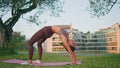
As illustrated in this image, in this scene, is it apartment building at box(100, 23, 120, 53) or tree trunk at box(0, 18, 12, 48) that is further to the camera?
apartment building at box(100, 23, 120, 53)

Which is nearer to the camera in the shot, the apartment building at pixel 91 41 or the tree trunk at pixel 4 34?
the tree trunk at pixel 4 34

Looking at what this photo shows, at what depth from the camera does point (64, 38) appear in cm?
1055

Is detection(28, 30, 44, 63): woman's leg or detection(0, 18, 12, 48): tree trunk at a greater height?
detection(0, 18, 12, 48): tree trunk

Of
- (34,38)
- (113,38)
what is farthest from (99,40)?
(34,38)

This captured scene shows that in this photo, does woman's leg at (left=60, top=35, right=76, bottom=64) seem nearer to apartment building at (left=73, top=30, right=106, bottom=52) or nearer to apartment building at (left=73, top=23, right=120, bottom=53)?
apartment building at (left=73, top=23, right=120, bottom=53)

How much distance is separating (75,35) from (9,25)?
3429 inches

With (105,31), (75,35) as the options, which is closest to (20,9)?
(75,35)

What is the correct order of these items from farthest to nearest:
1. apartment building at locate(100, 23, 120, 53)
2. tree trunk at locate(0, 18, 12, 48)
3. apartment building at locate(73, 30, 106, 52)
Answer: apartment building at locate(73, 30, 106, 52), apartment building at locate(100, 23, 120, 53), tree trunk at locate(0, 18, 12, 48)

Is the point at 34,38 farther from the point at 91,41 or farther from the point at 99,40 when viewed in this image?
the point at 91,41

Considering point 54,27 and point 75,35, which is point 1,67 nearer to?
point 54,27

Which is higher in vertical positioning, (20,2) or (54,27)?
(20,2)

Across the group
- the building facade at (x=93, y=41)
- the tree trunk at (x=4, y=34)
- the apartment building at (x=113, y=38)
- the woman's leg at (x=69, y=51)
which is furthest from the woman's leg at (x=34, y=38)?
the building facade at (x=93, y=41)

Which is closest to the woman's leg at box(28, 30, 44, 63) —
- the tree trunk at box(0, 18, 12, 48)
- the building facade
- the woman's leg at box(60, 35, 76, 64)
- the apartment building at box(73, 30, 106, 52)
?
the woman's leg at box(60, 35, 76, 64)

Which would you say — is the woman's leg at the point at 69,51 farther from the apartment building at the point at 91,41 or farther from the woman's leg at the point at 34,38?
the apartment building at the point at 91,41
